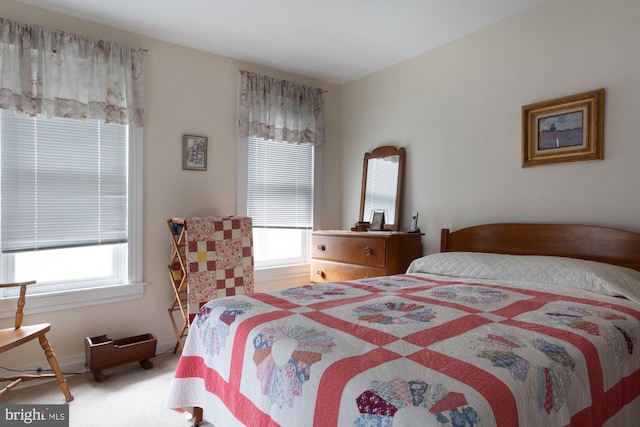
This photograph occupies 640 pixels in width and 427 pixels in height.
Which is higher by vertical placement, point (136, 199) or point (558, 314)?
point (136, 199)

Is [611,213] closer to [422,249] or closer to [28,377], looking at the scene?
[422,249]

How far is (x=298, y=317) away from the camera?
56.6 inches

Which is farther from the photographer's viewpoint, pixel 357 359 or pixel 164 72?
pixel 164 72

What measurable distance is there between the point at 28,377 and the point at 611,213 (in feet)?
11.5

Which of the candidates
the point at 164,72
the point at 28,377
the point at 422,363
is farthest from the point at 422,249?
the point at 28,377

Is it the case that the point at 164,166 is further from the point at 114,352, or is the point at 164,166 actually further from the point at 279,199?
the point at 114,352

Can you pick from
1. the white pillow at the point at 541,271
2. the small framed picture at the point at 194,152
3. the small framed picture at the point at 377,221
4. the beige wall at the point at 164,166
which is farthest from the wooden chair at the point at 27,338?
the small framed picture at the point at 377,221

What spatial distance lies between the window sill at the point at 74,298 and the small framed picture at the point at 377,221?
2.00m

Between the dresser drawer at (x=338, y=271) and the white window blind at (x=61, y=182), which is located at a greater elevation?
the white window blind at (x=61, y=182)

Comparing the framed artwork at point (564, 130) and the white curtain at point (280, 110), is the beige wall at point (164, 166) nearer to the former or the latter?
the white curtain at point (280, 110)

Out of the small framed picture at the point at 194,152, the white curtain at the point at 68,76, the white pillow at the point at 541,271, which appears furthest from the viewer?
the small framed picture at the point at 194,152

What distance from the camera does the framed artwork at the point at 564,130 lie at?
2.21 metres

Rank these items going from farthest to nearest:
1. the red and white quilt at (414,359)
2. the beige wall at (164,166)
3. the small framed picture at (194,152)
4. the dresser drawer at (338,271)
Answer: the small framed picture at (194,152), the dresser drawer at (338,271), the beige wall at (164,166), the red and white quilt at (414,359)

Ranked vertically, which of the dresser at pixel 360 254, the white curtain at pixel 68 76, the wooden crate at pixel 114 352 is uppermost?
the white curtain at pixel 68 76
